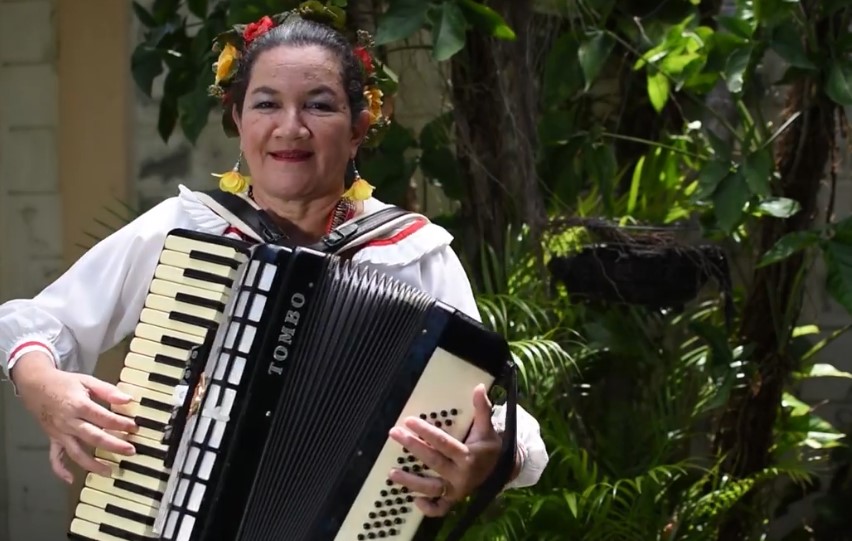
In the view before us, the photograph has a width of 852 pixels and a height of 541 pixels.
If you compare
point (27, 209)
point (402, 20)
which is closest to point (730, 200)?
point (402, 20)

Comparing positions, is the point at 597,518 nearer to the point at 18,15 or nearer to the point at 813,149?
the point at 813,149

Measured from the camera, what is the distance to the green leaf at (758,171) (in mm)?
2400

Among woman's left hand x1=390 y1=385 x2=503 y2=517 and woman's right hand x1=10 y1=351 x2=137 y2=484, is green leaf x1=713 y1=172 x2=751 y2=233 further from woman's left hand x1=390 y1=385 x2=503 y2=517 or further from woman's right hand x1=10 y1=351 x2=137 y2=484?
woman's right hand x1=10 y1=351 x2=137 y2=484

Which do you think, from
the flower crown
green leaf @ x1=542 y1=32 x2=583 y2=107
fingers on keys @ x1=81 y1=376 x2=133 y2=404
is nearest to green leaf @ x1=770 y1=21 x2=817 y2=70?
green leaf @ x1=542 y1=32 x2=583 y2=107

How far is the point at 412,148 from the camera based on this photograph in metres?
2.90

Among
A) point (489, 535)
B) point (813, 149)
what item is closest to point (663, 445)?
point (489, 535)

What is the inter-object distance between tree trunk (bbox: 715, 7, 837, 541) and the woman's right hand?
6.23 feet

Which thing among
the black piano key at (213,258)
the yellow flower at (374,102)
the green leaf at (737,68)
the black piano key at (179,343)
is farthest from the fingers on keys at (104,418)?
the green leaf at (737,68)

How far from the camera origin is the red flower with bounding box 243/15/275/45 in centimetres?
154

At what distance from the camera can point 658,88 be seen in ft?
8.82

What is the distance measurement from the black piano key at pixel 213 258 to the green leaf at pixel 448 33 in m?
0.99

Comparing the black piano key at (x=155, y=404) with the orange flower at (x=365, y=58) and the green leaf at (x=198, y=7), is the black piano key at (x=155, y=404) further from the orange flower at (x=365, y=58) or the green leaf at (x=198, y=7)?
the green leaf at (x=198, y=7)

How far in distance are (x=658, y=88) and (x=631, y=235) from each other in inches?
14.5

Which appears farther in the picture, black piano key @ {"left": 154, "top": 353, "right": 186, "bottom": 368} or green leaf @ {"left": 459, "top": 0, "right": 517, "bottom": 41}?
green leaf @ {"left": 459, "top": 0, "right": 517, "bottom": 41}
